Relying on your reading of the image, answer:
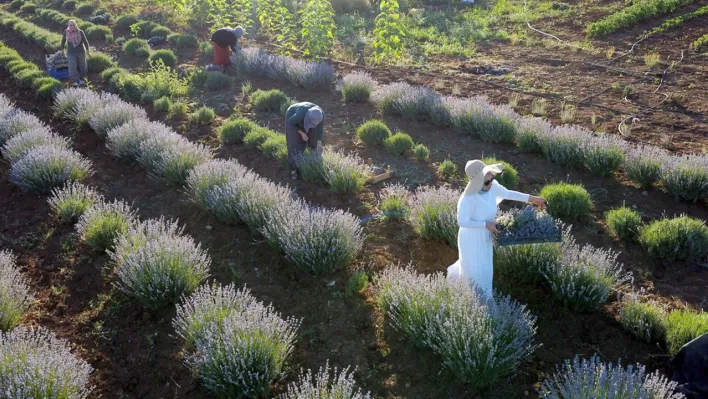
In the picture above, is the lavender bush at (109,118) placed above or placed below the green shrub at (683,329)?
below

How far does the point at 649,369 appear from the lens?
449cm

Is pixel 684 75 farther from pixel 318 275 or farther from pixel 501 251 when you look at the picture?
pixel 318 275

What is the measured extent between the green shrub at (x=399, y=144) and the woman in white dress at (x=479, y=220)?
11.9 feet

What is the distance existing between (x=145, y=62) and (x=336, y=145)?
6790 millimetres

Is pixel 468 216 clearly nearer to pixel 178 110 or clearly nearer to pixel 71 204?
pixel 71 204

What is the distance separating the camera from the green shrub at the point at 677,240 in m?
5.80

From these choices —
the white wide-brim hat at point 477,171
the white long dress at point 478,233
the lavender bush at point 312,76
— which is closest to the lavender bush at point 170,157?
the lavender bush at point 312,76

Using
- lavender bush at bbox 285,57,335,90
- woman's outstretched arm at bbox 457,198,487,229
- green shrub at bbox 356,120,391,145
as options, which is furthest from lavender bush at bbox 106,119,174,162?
woman's outstretched arm at bbox 457,198,487,229

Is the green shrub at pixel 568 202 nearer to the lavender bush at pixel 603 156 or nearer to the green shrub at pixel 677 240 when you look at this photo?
the green shrub at pixel 677 240

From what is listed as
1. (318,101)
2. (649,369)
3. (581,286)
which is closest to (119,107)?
(318,101)

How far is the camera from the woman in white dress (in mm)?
4539

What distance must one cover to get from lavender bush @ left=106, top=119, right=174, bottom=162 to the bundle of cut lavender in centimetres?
513

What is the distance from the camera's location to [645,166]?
7.29 meters

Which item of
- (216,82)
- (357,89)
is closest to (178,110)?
(216,82)
